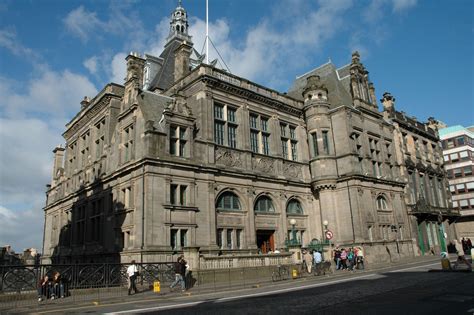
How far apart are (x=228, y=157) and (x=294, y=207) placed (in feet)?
27.3

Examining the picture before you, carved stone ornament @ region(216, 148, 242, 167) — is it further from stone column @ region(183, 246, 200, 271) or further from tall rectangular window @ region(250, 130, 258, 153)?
stone column @ region(183, 246, 200, 271)

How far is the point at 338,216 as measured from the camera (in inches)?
1296

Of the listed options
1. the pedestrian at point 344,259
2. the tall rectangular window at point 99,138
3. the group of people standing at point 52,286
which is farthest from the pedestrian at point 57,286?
the pedestrian at point 344,259

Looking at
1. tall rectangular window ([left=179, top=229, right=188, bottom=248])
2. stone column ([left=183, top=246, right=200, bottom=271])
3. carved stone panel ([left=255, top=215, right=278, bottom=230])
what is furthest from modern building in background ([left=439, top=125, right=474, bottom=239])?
stone column ([left=183, top=246, right=200, bottom=271])

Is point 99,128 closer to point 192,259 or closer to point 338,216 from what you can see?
point 192,259

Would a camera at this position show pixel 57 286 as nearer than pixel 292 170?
Yes

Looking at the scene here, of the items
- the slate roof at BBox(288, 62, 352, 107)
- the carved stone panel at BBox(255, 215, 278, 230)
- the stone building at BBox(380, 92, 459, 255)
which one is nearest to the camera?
the carved stone panel at BBox(255, 215, 278, 230)

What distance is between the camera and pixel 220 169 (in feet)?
90.3

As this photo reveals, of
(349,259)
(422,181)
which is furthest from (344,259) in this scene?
(422,181)

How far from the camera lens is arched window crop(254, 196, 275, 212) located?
30125 mm

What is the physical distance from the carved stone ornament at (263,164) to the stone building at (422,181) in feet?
Answer: 58.9

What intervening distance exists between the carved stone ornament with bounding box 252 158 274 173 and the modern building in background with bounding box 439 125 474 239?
4104 cm

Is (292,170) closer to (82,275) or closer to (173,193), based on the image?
(173,193)

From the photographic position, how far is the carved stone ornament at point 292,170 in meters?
32.8
